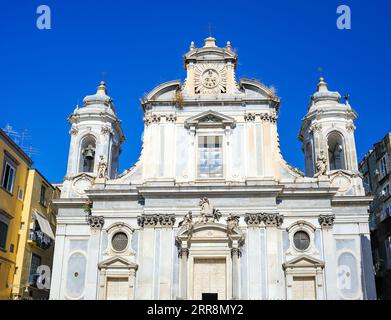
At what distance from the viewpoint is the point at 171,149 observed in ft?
94.6

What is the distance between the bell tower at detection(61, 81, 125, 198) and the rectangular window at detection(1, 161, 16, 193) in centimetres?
293

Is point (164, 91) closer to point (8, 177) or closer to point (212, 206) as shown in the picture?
point (212, 206)

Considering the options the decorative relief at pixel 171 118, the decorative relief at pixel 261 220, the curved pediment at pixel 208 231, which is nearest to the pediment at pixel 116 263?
the curved pediment at pixel 208 231

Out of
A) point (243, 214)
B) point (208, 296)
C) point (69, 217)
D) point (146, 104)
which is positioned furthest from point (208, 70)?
point (208, 296)

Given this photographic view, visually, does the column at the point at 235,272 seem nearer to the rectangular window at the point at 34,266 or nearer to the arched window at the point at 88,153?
the arched window at the point at 88,153

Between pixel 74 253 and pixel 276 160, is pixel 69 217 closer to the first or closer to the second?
pixel 74 253

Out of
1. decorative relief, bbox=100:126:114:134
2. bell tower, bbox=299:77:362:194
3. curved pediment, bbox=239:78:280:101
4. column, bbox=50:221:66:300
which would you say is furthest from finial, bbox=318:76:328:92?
column, bbox=50:221:66:300

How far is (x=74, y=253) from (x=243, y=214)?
9.59m

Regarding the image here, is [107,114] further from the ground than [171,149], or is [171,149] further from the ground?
[107,114]

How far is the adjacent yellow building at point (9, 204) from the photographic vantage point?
89.6ft

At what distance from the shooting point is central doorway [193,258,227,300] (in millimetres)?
25750

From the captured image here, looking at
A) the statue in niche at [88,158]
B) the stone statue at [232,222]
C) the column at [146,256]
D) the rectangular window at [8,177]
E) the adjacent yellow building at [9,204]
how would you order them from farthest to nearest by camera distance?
the statue in niche at [88,158]
the rectangular window at [8,177]
the adjacent yellow building at [9,204]
the stone statue at [232,222]
the column at [146,256]

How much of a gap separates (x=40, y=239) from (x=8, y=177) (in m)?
4.61

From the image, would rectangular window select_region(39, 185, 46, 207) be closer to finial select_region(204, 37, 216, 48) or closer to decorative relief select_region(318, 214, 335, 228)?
finial select_region(204, 37, 216, 48)
